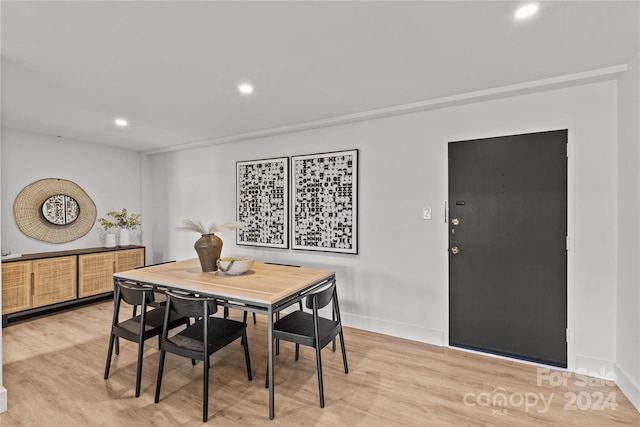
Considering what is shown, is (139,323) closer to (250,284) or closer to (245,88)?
(250,284)

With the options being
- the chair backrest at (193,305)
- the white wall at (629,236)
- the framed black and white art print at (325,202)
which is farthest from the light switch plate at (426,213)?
the chair backrest at (193,305)

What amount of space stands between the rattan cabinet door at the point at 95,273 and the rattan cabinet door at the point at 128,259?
0.30 ft

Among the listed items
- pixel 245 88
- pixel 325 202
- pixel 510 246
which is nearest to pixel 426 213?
pixel 510 246

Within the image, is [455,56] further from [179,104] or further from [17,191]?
[17,191]

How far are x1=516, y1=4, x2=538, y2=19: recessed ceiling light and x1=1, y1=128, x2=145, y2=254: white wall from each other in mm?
5404

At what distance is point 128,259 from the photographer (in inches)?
183

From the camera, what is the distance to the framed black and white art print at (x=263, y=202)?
3949 millimetres

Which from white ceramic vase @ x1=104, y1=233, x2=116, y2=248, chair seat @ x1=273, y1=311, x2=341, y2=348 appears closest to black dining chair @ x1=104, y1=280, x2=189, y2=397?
chair seat @ x1=273, y1=311, x2=341, y2=348

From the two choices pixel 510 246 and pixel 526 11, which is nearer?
pixel 526 11

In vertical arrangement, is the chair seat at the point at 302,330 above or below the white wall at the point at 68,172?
below

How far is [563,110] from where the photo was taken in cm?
254

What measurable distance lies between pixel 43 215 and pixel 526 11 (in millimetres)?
5534

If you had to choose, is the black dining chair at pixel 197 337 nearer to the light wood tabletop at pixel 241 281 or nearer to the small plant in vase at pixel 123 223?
the light wood tabletop at pixel 241 281

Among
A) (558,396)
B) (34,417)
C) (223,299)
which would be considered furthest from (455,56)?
(34,417)
